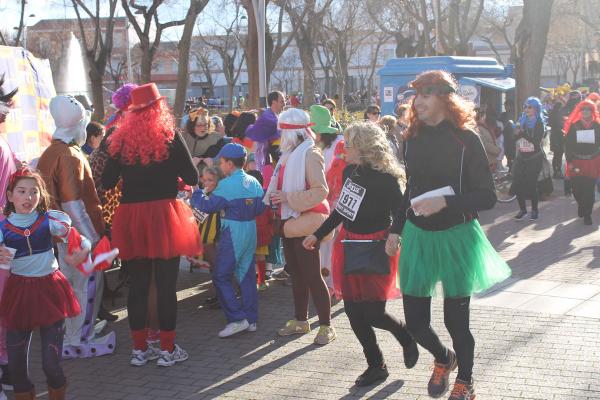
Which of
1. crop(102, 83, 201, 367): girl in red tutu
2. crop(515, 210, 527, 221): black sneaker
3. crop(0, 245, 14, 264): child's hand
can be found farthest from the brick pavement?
crop(515, 210, 527, 221): black sneaker

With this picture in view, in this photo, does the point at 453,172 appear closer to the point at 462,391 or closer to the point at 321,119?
the point at 462,391

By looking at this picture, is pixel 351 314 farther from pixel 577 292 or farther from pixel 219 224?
pixel 577 292

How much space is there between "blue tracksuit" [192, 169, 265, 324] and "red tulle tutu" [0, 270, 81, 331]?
184cm

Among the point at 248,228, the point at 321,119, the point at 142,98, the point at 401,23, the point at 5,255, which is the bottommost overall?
the point at 248,228

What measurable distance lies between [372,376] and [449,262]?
43.5 inches

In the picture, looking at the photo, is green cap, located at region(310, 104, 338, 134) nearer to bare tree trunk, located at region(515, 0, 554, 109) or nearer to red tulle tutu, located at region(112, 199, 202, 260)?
red tulle tutu, located at region(112, 199, 202, 260)

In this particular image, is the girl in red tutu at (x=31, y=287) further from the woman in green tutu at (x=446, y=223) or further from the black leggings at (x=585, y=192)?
the black leggings at (x=585, y=192)

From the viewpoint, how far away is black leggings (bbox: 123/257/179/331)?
229 inches

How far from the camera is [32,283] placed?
4801 millimetres

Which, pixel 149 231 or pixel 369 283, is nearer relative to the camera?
pixel 369 283

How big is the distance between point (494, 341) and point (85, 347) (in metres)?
3.10

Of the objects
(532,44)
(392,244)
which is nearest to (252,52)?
(532,44)

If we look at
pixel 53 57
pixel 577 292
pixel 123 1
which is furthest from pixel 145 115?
pixel 53 57

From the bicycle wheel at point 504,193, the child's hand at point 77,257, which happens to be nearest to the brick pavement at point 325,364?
the child's hand at point 77,257
